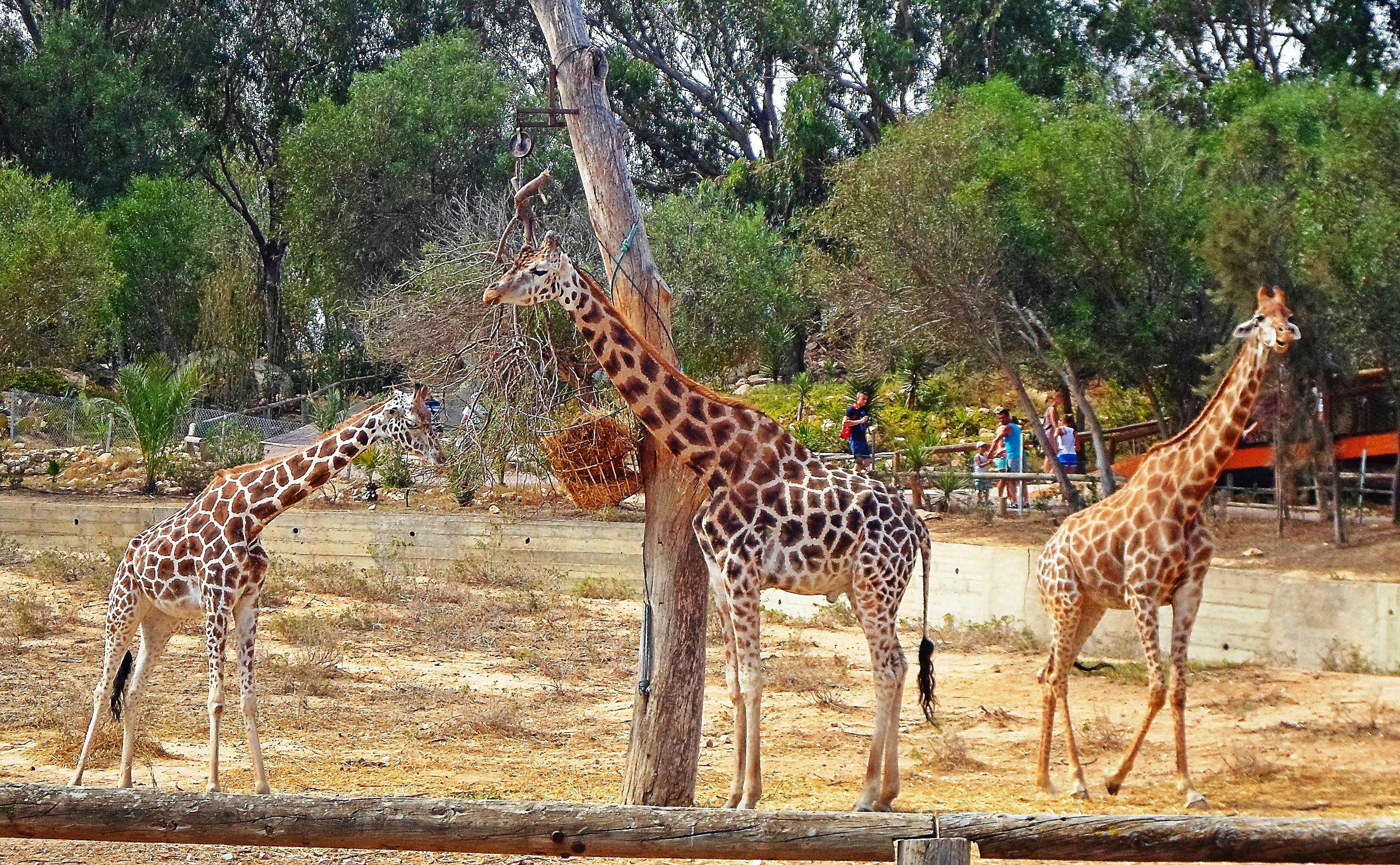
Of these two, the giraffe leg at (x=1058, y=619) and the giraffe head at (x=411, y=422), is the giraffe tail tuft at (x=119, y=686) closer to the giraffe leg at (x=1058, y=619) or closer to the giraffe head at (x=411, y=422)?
the giraffe head at (x=411, y=422)

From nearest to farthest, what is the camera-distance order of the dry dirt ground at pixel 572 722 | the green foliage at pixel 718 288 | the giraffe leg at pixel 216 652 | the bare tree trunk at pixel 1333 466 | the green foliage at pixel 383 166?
the giraffe leg at pixel 216 652 → the dry dirt ground at pixel 572 722 → the bare tree trunk at pixel 1333 466 → the green foliage at pixel 718 288 → the green foliage at pixel 383 166

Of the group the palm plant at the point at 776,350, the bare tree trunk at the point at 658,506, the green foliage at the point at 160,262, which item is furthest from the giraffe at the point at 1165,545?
the green foliage at the point at 160,262

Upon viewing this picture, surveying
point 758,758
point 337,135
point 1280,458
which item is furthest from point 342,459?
point 337,135

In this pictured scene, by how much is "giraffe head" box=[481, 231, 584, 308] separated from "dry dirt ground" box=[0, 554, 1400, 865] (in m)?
3.28

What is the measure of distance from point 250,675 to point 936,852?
5904 millimetres

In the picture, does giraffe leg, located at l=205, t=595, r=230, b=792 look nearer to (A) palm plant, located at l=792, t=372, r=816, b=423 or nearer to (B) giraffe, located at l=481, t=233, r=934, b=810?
(B) giraffe, located at l=481, t=233, r=934, b=810

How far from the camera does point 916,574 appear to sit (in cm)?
1884

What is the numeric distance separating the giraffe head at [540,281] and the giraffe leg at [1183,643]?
4.70 m

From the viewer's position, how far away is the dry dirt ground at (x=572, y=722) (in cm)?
953

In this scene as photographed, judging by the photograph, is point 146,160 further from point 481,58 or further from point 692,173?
point 692,173

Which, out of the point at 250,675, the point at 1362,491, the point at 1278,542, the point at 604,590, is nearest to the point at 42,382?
the point at 604,590

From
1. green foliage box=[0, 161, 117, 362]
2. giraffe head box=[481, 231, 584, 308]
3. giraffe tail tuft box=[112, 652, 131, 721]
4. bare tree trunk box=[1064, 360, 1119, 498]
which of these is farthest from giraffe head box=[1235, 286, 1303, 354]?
green foliage box=[0, 161, 117, 362]

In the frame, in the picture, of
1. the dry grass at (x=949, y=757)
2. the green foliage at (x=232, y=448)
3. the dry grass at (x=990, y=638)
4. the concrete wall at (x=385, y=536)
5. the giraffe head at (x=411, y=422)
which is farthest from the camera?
the green foliage at (x=232, y=448)

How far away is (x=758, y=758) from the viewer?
820 cm
